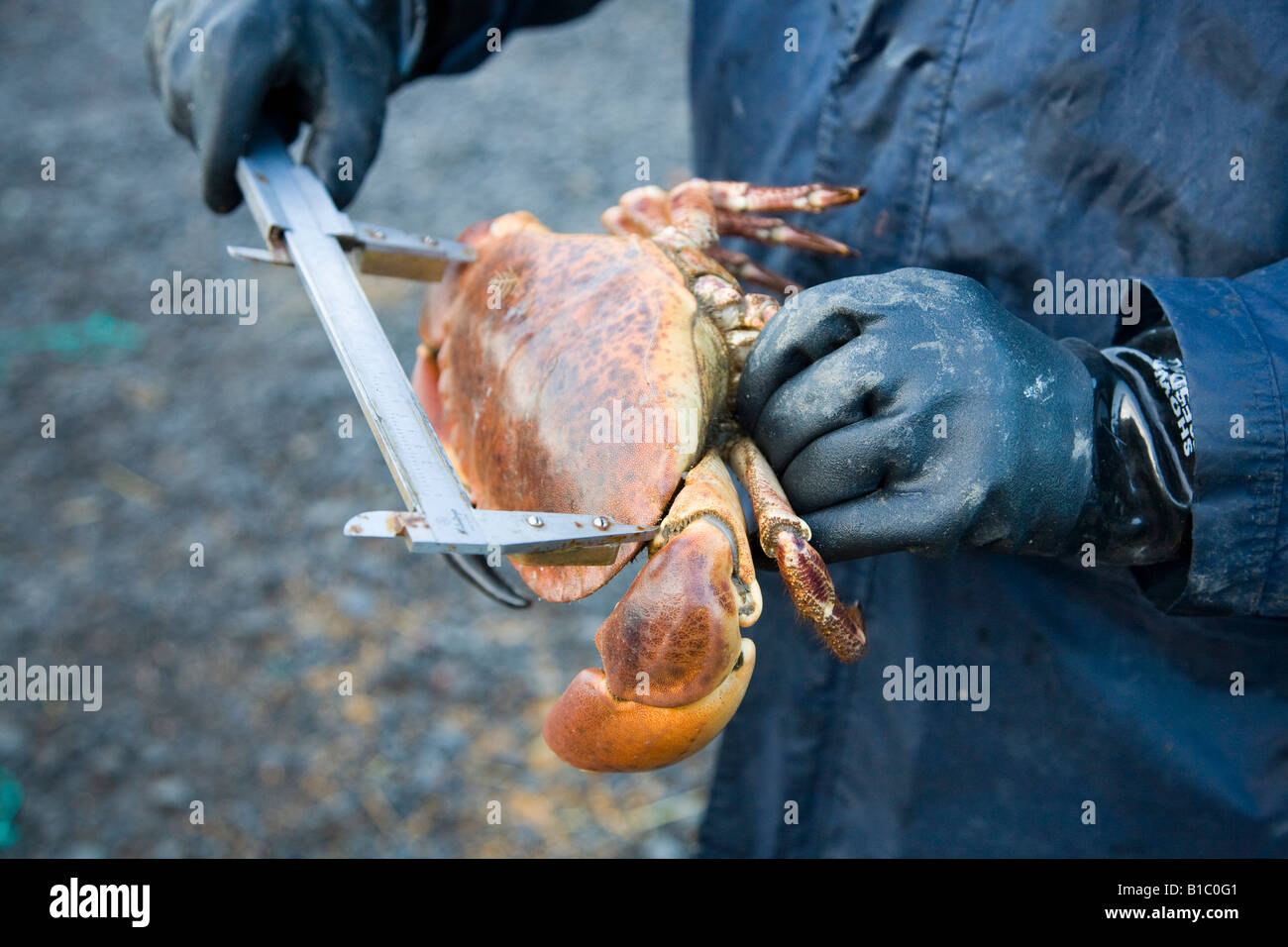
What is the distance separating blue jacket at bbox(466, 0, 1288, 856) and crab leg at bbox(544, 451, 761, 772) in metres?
0.52

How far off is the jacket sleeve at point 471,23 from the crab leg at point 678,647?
137 centimetres

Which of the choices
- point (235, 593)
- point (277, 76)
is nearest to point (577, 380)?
point (277, 76)

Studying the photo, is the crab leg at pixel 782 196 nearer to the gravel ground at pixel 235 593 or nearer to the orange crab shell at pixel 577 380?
the orange crab shell at pixel 577 380

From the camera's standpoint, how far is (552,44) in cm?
667

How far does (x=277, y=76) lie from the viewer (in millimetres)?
1891

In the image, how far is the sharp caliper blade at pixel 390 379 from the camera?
1.10 metres

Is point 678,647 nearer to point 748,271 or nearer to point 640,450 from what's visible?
point 640,450

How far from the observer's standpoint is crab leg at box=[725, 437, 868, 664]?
4.21ft

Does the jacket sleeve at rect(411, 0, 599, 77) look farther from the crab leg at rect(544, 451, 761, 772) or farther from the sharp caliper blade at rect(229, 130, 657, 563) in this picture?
→ the crab leg at rect(544, 451, 761, 772)

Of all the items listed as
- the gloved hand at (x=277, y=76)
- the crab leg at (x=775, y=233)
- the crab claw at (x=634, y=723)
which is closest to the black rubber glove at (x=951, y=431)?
the crab claw at (x=634, y=723)
